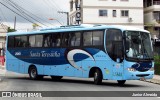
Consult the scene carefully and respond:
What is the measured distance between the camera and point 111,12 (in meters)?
73.2

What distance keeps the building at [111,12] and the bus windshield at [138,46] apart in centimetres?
4834

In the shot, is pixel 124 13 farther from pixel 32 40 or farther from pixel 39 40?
pixel 39 40

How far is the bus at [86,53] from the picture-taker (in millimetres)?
22609

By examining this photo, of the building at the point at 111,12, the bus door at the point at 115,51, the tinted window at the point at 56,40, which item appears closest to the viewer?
the bus door at the point at 115,51

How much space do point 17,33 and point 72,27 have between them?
607 centimetres

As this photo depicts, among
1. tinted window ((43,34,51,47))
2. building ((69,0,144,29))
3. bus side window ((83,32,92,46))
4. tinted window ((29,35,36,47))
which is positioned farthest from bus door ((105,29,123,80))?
building ((69,0,144,29))

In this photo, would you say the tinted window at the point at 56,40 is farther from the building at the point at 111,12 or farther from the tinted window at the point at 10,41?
the building at the point at 111,12

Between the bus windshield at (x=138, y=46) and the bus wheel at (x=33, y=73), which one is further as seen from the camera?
the bus wheel at (x=33, y=73)

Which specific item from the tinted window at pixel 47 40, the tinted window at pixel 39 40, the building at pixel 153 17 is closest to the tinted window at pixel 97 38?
the tinted window at pixel 47 40

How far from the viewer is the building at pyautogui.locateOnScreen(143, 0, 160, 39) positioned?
74250mm

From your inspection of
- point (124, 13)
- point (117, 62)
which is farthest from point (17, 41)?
point (124, 13)

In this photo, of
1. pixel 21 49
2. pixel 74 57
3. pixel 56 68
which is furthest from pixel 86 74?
pixel 21 49

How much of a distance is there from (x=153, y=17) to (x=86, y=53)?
2080 inches

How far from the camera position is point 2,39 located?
97812 mm
